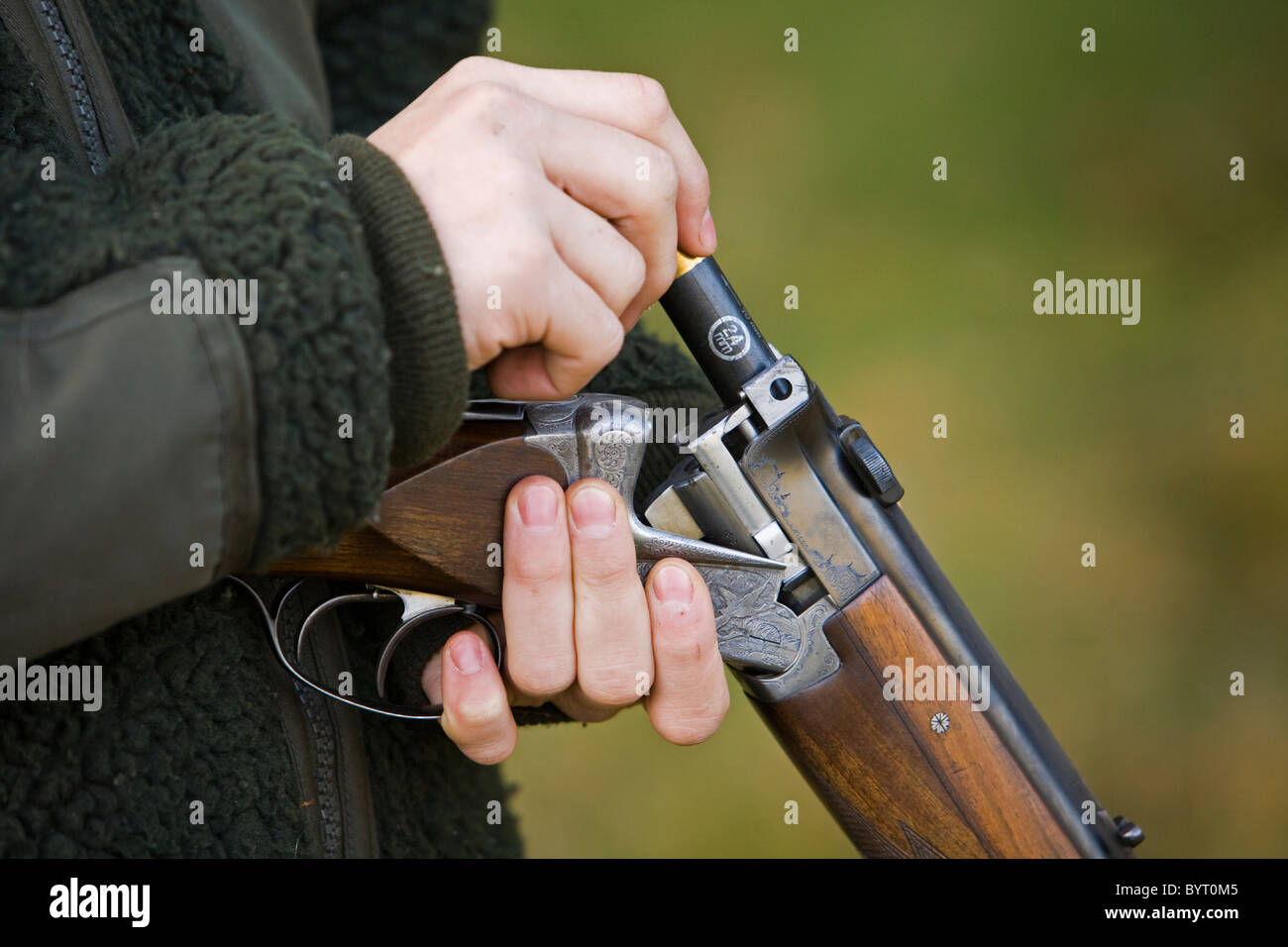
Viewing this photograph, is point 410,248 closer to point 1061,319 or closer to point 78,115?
point 78,115

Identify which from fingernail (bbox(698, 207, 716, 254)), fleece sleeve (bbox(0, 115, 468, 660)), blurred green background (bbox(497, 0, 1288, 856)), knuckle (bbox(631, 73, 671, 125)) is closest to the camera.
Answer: fleece sleeve (bbox(0, 115, 468, 660))

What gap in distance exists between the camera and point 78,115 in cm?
77

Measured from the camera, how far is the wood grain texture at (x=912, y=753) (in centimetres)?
102

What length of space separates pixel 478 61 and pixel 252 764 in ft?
1.79

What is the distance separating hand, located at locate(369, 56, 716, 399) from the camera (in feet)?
2.30

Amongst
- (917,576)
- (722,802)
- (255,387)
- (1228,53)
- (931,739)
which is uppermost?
(1228,53)

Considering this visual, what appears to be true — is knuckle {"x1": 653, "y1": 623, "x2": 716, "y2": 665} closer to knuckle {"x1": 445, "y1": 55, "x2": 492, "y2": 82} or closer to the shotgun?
the shotgun

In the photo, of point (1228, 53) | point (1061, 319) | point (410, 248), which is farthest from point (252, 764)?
point (1228, 53)

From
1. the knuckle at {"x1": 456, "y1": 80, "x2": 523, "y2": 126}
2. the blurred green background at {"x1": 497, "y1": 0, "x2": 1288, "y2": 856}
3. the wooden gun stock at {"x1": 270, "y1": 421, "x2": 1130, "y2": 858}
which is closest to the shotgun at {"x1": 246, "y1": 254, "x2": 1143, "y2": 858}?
the wooden gun stock at {"x1": 270, "y1": 421, "x2": 1130, "y2": 858}

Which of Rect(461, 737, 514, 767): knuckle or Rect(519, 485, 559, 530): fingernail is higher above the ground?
Rect(519, 485, 559, 530): fingernail

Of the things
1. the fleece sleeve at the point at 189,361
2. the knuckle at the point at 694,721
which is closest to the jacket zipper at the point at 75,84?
the fleece sleeve at the point at 189,361

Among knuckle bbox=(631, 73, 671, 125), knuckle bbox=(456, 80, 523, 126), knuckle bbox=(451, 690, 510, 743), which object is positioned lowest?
knuckle bbox=(451, 690, 510, 743)

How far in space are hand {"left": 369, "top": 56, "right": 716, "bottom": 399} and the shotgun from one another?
0.13 meters

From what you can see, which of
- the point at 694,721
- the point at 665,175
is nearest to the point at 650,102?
the point at 665,175
